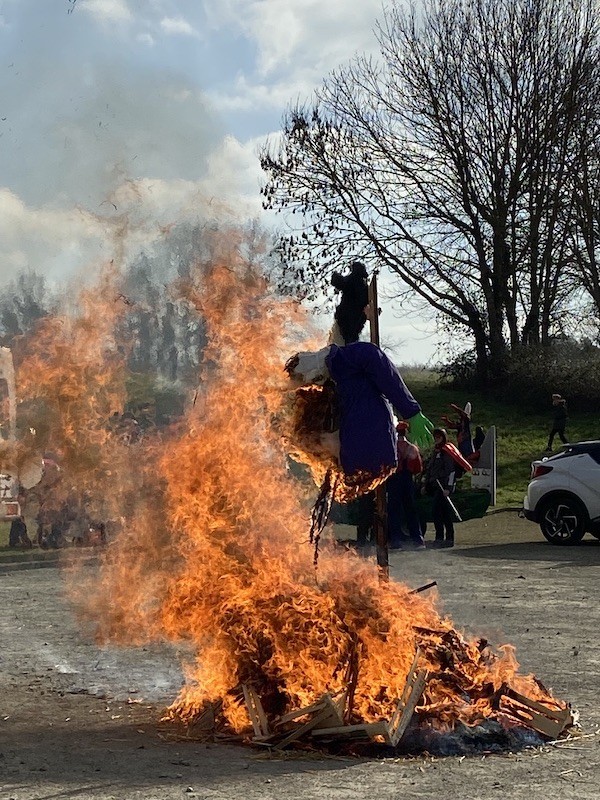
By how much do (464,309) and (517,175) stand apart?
5.20m

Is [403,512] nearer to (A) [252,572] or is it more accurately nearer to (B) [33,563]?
(B) [33,563]

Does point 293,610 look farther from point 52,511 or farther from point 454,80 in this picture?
point 454,80

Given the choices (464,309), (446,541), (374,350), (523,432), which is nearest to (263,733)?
(374,350)

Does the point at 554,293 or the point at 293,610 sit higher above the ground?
the point at 554,293

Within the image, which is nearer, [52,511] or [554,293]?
[52,511]

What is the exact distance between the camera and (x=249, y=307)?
A: 742cm

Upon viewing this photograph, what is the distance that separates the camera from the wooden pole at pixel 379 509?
7.20m

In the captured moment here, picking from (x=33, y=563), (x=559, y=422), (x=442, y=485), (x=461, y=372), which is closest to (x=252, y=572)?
(x=33, y=563)

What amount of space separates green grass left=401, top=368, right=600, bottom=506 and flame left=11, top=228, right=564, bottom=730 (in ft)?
83.0

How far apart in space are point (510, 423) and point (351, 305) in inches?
1287

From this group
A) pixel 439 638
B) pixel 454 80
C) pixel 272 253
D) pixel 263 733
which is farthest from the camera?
pixel 454 80

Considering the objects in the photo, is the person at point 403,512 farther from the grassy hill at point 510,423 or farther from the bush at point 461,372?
the bush at point 461,372

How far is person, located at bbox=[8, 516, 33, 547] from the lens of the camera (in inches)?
774

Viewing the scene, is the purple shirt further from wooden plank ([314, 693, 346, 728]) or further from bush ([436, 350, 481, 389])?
bush ([436, 350, 481, 389])
